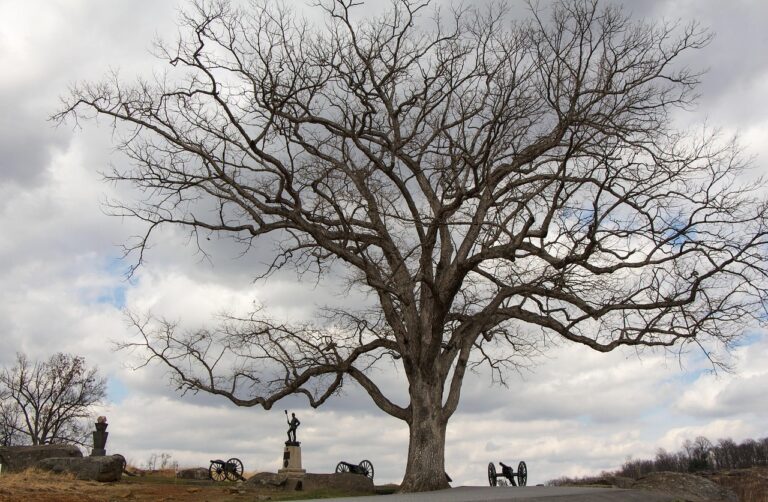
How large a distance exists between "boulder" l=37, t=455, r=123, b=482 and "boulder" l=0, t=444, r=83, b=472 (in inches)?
59.2

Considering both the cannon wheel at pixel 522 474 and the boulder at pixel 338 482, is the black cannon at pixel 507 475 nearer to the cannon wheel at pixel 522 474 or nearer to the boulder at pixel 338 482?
the cannon wheel at pixel 522 474

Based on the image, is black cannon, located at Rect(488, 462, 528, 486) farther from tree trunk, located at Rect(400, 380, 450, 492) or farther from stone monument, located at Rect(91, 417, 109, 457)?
stone monument, located at Rect(91, 417, 109, 457)

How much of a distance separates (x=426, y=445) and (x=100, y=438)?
14187 mm

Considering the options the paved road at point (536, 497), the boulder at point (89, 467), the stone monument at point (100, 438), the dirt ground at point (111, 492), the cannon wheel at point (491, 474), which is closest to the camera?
the paved road at point (536, 497)

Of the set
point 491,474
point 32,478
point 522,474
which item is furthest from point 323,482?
point 32,478

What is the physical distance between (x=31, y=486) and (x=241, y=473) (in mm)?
9483

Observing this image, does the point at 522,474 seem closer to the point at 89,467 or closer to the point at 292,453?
the point at 292,453

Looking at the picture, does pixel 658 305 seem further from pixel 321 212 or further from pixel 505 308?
pixel 321 212

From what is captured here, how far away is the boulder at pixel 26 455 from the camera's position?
74.7ft

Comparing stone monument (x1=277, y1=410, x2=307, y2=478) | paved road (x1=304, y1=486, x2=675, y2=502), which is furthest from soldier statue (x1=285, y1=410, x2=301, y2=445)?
paved road (x1=304, y1=486, x2=675, y2=502)

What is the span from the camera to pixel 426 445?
697 inches

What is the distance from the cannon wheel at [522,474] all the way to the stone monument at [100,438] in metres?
14.5

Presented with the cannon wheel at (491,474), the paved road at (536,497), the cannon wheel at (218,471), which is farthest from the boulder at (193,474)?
the paved road at (536,497)

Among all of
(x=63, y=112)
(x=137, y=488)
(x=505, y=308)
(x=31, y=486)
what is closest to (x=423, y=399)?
(x=505, y=308)
